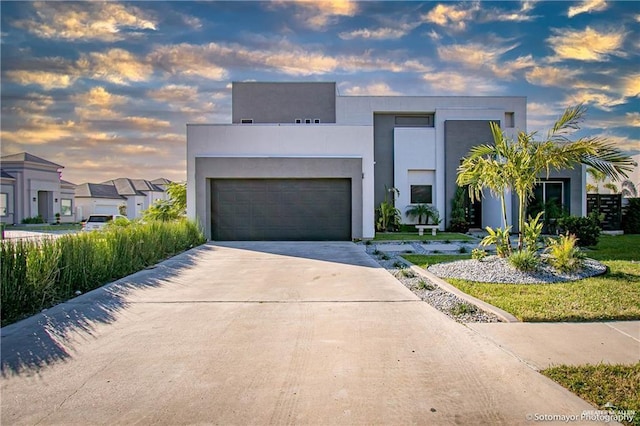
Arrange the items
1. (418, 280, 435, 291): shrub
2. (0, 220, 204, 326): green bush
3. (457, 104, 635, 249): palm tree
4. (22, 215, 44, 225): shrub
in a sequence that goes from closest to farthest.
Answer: (0, 220, 204, 326): green bush < (418, 280, 435, 291): shrub < (457, 104, 635, 249): palm tree < (22, 215, 44, 225): shrub

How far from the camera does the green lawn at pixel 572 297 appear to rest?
5.56 meters

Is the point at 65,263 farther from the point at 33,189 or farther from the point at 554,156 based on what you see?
the point at 33,189

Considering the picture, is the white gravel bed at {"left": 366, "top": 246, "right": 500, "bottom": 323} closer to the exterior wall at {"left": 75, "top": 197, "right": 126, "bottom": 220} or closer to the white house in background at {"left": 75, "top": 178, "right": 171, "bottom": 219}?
the white house in background at {"left": 75, "top": 178, "right": 171, "bottom": 219}

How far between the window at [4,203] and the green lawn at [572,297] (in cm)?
3587

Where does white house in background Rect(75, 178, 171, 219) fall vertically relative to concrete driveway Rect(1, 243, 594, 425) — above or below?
above

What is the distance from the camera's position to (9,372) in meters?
3.92

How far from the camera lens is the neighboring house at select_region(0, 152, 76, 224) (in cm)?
3253

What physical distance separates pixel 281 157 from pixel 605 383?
44.4ft

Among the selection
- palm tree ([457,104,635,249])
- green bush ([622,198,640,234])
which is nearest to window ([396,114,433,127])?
green bush ([622,198,640,234])

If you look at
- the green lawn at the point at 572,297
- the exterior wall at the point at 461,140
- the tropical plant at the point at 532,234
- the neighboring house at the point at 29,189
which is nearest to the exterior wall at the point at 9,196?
the neighboring house at the point at 29,189

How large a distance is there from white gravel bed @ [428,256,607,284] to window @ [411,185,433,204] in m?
11.7

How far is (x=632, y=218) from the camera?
19.9 metres

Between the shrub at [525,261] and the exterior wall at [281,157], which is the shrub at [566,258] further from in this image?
the exterior wall at [281,157]

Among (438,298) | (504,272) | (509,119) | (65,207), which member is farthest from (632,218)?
(65,207)
